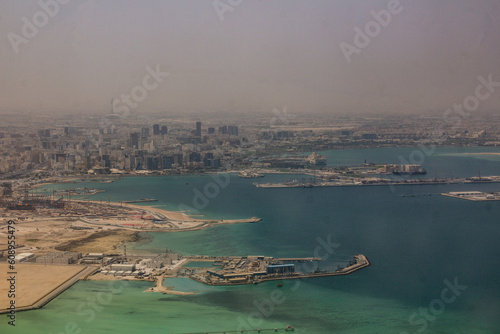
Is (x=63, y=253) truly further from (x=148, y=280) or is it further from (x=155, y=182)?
(x=155, y=182)

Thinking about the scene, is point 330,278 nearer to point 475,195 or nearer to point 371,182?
point 475,195

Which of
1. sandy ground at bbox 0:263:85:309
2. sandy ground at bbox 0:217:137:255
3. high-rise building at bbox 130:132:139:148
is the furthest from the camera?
high-rise building at bbox 130:132:139:148

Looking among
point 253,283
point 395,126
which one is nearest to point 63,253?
point 253,283

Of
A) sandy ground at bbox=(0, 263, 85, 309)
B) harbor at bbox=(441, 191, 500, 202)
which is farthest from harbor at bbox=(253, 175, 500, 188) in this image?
sandy ground at bbox=(0, 263, 85, 309)

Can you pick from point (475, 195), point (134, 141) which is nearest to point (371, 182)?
point (475, 195)

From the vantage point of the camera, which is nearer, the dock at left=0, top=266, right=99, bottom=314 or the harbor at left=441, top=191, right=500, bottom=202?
the dock at left=0, top=266, right=99, bottom=314

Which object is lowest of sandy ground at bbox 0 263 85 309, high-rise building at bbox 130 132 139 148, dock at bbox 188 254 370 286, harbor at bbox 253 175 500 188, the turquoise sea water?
harbor at bbox 253 175 500 188

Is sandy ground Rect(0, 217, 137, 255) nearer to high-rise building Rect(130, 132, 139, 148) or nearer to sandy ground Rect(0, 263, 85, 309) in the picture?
sandy ground Rect(0, 263, 85, 309)
